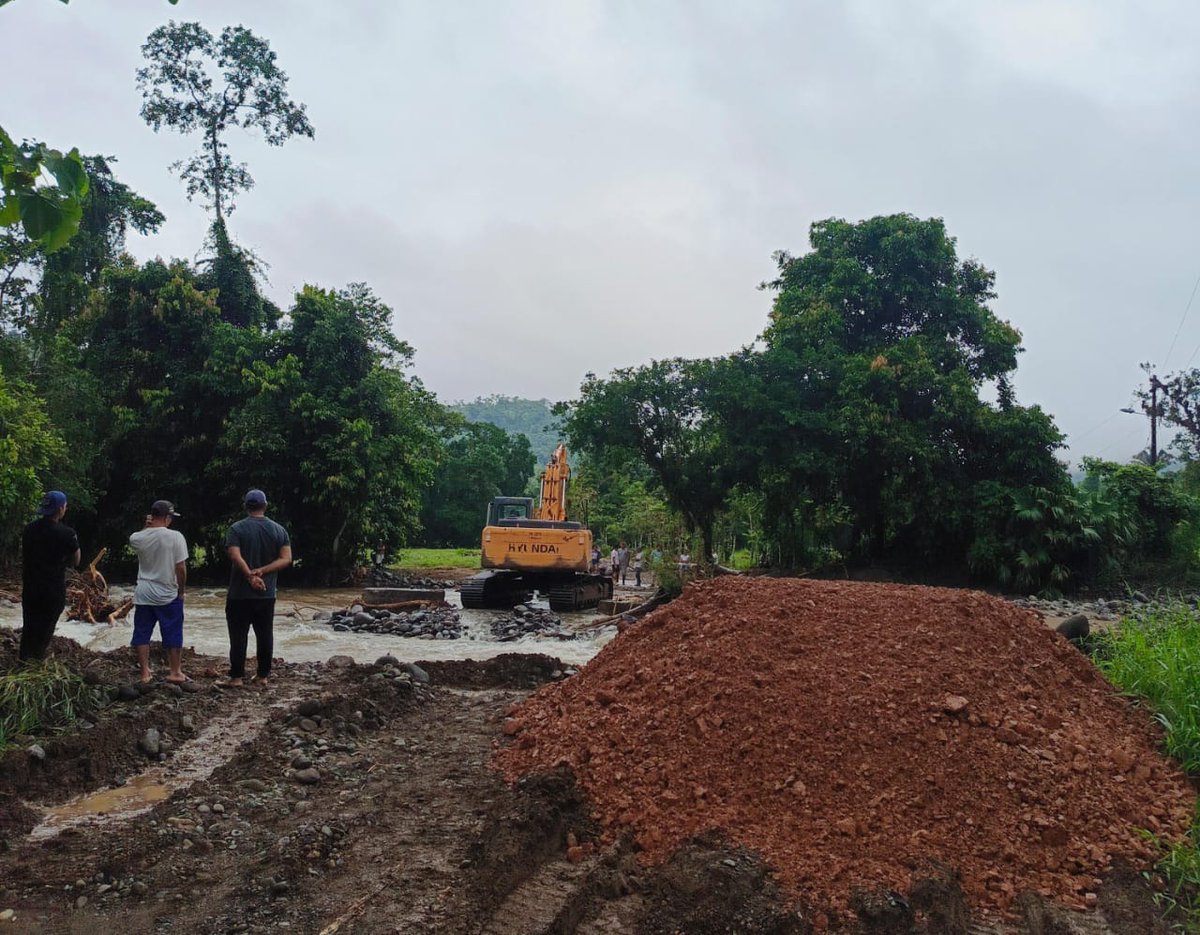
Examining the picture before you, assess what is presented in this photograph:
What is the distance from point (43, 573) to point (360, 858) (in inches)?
153

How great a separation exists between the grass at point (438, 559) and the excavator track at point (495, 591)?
14.2m

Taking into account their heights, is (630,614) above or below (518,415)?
below

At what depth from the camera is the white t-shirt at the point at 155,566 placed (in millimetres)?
6609

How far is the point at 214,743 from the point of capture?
584cm

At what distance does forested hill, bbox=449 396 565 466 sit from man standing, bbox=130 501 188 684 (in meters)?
100

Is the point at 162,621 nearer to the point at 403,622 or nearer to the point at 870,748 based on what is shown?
the point at 870,748

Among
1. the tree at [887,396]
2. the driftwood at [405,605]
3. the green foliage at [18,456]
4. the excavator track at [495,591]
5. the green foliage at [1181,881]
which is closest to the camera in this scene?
the green foliage at [1181,881]

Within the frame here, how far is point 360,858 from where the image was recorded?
3.79 meters

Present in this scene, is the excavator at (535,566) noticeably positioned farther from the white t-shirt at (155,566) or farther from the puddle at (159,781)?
the puddle at (159,781)

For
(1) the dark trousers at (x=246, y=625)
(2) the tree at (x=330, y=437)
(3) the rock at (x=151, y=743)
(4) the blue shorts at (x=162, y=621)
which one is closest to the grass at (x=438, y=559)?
(2) the tree at (x=330, y=437)

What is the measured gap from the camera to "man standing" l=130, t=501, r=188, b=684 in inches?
261

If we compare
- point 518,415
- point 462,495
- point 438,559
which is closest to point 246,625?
point 438,559

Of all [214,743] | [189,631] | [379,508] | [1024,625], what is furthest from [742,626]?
[379,508]

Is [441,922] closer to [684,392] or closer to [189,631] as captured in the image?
[189,631]
